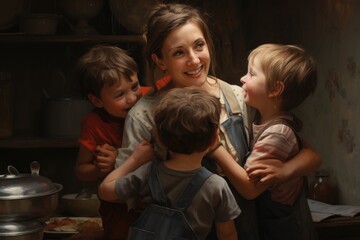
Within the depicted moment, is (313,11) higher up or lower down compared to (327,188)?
higher up

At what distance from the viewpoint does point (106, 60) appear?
252cm

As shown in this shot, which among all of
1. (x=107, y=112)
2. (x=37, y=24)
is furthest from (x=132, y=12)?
(x=107, y=112)

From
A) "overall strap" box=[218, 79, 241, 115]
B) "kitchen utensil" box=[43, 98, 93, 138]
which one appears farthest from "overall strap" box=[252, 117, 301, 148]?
"kitchen utensil" box=[43, 98, 93, 138]

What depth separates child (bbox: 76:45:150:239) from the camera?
2496mm

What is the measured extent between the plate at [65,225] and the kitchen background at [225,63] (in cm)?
37

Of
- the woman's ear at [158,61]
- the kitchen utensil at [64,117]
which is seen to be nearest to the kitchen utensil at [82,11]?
the kitchen utensil at [64,117]

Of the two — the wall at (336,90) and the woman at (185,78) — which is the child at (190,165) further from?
the wall at (336,90)

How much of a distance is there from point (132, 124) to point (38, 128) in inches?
59.8

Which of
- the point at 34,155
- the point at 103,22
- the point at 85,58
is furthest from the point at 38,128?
the point at 85,58

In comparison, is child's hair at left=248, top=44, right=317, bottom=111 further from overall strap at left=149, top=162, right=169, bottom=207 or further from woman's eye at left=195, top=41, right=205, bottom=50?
overall strap at left=149, top=162, right=169, bottom=207

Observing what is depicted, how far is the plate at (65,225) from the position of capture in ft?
10.2

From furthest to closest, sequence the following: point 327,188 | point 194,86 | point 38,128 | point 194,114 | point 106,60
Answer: point 38,128, point 327,188, point 106,60, point 194,86, point 194,114

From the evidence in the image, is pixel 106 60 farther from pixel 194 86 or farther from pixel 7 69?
pixel 7 69

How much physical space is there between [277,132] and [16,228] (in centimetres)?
86
